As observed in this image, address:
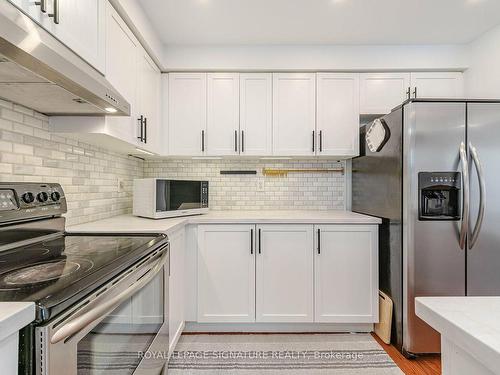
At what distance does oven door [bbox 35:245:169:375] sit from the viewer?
2.21 ft

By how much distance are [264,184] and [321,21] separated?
1.47 meters

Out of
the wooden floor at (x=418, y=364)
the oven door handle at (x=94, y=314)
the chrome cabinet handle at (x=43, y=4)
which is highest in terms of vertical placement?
the chrome cabinet handle at (x=43, y=4)

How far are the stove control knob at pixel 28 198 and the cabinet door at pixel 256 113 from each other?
5.20 ft

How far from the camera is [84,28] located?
1347mm

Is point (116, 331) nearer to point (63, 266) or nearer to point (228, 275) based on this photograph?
point (63, 266)

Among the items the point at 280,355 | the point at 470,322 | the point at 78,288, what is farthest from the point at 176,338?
the point at 470,322

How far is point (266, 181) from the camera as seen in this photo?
2.86 m

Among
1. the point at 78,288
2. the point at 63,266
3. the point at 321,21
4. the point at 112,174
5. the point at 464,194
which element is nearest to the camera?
the point at 78,288

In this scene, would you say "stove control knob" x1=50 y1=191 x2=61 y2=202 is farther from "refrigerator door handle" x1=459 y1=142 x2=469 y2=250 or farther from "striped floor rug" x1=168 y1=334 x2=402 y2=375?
"refrigerator door handle" x1=459 y1=142 x2=469 y2=250

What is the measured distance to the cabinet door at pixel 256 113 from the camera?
2.55 metres

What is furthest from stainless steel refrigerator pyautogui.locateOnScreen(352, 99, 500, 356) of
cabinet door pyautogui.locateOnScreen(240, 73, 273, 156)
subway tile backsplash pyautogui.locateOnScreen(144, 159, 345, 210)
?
cabinet door pyautogui.locateOnScreen(240, 73, 273, 156)

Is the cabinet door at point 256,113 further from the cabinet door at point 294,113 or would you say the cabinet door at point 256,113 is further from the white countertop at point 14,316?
the white countertop at point 14,316

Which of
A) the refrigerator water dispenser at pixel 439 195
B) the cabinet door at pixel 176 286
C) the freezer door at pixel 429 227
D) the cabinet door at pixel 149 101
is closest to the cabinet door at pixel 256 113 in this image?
the cabinet door at pixel 149 101

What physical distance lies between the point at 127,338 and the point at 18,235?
0.66 m
